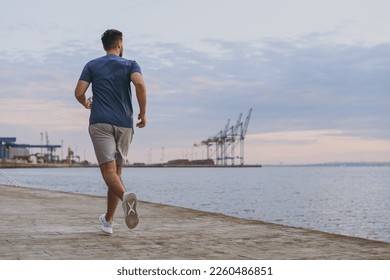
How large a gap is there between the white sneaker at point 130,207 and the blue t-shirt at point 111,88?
23.6 inches

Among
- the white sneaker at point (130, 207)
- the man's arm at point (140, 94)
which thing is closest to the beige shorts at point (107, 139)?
the man's arm at point (140, 94)

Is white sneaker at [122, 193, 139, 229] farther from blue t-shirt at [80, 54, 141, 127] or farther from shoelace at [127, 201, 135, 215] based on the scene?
blue t-shirt at [80, 54, 141, 127]

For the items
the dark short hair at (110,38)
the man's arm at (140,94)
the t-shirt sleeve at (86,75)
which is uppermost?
the dark short hair at (110,38)

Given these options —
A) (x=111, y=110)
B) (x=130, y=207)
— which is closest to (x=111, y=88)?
(x=111, y=110)

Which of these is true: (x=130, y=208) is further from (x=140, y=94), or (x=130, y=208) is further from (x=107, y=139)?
(x=140, y=94)

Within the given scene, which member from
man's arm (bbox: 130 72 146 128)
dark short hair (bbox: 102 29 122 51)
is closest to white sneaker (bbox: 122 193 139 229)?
man's arm (bbox: 130 72 146 128)

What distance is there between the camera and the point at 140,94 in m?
4.59

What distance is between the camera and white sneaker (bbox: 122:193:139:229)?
4648 millimetres

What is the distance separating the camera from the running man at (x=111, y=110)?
15.4 feet

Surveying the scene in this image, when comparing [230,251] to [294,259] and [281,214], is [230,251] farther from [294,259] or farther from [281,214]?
[281,214]

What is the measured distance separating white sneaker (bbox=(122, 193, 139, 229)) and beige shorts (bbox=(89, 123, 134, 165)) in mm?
358

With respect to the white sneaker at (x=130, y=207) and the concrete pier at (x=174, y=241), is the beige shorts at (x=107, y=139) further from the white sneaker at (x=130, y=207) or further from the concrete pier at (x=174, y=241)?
the concrete pier at (x=174, y=241)

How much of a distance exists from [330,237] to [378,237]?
44.7ft
